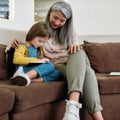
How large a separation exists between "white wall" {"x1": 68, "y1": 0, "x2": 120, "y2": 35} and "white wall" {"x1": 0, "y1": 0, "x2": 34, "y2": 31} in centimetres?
59

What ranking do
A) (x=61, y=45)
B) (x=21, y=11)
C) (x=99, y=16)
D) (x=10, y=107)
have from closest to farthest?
(x=10, y=107), (x=61, y=45), (x=21, y=11), (x=99, y=16)

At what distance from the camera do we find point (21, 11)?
263 cm

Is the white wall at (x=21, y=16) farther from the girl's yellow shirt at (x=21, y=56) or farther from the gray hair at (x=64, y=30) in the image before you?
the girl's yellow shirt at (x=21, y=56)

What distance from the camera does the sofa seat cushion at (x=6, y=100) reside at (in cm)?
124

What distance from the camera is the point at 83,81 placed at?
160cm

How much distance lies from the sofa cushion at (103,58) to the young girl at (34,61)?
747 millimetres

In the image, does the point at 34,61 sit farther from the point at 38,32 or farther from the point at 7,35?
the point at 7,35

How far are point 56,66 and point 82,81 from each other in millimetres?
354

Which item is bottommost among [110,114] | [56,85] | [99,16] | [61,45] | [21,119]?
[110,114]

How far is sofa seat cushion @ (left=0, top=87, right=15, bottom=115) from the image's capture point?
4.07 feet

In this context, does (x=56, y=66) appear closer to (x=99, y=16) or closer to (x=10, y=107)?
(x=10, y=107)

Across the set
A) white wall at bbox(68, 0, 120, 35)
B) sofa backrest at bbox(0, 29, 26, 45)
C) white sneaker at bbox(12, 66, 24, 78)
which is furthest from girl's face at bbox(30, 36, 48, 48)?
white wall at bbox(68, 0, 120, 35)

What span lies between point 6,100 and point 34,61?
44 cm

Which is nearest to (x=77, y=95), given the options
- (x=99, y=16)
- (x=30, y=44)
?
(x=30, y=44)
